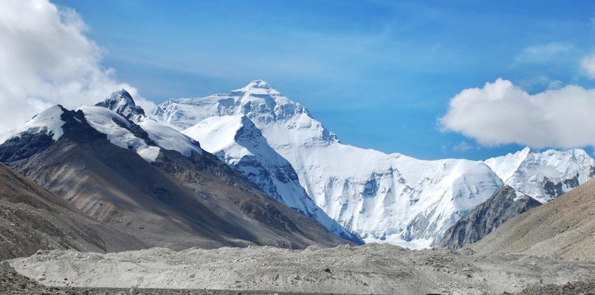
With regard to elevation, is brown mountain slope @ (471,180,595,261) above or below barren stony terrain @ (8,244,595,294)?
above

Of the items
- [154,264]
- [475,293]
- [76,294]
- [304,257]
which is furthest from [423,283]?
[76,294]

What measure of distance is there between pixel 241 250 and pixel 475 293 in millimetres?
25572

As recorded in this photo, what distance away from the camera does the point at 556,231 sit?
395 ft

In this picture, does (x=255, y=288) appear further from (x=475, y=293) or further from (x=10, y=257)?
(x=10, y=257)

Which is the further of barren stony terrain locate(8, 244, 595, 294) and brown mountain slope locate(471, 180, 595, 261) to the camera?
brown mountain slope locate(471, 180, 595, 261)

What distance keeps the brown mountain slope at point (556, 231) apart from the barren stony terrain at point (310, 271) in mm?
20411

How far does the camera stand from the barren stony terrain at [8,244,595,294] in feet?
243

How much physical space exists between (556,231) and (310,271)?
56.9 meters

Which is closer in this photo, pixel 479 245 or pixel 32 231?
pixel 32 231

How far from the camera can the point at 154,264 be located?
3169 inches

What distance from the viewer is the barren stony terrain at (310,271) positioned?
7394cm

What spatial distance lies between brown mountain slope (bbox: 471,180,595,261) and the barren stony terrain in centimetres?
2041

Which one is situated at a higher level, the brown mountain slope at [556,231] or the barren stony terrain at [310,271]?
the brown mountain slope at [556,231]

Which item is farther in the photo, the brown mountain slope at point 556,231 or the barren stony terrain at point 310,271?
the brown mountain slope at point 556,231
